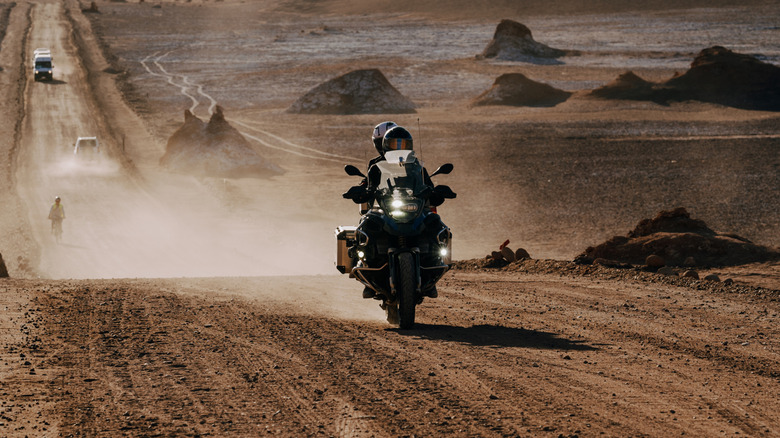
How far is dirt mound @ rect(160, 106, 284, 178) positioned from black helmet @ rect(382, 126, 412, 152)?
112 ft

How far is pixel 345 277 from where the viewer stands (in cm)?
1945

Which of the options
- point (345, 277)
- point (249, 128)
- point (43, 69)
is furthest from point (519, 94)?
point (345, 277)

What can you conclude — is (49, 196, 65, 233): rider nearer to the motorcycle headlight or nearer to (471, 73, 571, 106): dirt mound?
the motorcycle headlight

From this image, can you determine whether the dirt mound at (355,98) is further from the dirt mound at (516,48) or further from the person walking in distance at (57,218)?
the person walking in distance at (57,218)

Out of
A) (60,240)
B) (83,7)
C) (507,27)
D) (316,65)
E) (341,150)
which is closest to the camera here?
(60,240)

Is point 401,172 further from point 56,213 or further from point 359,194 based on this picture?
point 56,213

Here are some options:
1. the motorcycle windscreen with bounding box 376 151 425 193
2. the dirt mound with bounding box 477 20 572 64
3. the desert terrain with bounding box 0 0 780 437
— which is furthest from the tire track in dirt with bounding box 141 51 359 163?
the motorcycle windscreen with bounding box 376 151 425 193

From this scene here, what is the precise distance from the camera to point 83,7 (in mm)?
140375

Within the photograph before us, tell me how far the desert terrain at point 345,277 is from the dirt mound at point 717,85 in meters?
2.14

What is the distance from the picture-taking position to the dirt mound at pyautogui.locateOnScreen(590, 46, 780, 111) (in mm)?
64062

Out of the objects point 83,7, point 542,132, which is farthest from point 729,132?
point 83,7

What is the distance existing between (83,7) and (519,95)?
93.6m

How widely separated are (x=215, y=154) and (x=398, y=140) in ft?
117

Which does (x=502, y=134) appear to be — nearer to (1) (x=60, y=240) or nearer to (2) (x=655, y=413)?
(1) (x=60, y=240)
